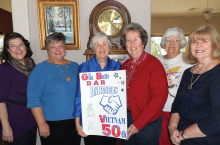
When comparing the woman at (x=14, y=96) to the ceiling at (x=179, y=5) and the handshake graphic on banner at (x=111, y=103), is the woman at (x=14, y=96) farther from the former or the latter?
the ceiling at (x=179, y=5)

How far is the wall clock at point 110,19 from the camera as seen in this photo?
201 centimetres

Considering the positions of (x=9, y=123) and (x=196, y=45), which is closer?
(x=196, y=45)

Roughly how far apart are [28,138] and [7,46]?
3.15 feet

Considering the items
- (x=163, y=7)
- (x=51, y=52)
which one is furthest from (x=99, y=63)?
(x=163, y=7)

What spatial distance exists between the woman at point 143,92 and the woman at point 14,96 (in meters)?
1.03

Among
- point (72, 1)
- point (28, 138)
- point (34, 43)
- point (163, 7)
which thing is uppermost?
point (163, 7)

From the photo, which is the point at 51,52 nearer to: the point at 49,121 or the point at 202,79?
the point at 49,121

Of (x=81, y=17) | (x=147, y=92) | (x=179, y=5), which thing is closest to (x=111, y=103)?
(x=147, y=92)

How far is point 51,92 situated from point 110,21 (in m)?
1.17

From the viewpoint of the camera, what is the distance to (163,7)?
5.63 m

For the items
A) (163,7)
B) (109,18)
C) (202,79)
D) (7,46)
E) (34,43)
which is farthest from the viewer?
(163,7)

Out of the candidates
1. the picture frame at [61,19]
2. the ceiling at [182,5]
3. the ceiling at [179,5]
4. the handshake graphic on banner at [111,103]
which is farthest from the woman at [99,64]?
the ceiling at [182,5]

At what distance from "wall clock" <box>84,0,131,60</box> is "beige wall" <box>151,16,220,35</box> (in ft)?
18.1

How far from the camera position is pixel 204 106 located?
986mm
